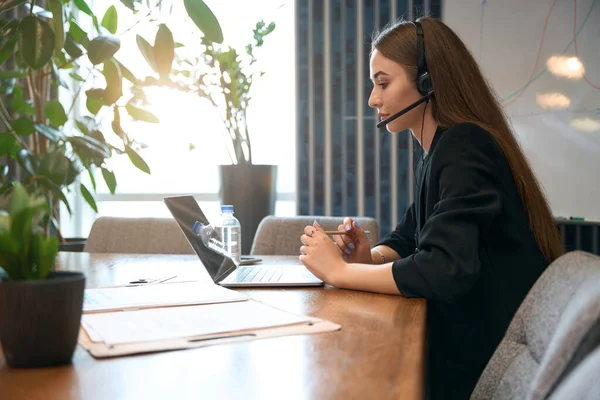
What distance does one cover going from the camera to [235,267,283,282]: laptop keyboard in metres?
1.32

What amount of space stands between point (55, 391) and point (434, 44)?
1120 mm

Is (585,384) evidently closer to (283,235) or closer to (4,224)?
(4,224)

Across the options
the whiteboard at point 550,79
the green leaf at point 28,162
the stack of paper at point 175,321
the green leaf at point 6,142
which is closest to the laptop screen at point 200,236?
the stack of paper at point 175,321

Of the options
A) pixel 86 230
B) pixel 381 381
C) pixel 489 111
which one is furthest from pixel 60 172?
pixel 86 230

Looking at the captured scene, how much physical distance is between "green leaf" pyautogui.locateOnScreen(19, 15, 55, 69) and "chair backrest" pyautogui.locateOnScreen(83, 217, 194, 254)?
1008mm

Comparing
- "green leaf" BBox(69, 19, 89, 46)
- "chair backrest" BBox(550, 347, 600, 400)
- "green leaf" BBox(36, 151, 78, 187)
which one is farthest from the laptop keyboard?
"green leaf" BBox(69, 19, 89, 46)

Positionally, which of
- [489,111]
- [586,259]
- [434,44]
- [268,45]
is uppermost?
[268,45]

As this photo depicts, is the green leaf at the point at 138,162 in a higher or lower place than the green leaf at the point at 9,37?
lower

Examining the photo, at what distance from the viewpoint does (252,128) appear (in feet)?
12.3

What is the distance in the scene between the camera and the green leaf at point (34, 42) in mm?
1292

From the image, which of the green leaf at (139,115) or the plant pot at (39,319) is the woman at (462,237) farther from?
the green leaf at (139,115)

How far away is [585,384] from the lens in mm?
456

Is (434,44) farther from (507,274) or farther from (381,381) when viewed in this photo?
(381,381)

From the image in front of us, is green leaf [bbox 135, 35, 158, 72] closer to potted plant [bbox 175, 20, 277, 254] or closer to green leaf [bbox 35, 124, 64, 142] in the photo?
green leaf [bbox 35, 124, 64, 142]
